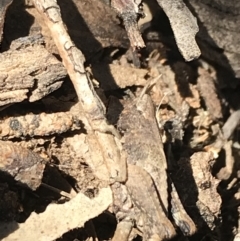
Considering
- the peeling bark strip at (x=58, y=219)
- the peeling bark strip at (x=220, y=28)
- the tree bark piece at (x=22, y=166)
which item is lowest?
the peeling bark strip at (x=58, y=219)

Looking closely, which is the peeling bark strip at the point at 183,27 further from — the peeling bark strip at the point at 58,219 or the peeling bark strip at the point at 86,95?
the peeling bark strip at the point at 58,219

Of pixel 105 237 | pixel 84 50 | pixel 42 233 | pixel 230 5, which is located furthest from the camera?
pixel 230 5

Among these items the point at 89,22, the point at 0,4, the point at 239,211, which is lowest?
the point at 239,211

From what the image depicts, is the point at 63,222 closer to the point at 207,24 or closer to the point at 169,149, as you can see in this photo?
the point at 169,149

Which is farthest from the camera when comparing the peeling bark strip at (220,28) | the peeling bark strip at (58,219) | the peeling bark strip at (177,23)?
the peeling bark strip at (220,28)

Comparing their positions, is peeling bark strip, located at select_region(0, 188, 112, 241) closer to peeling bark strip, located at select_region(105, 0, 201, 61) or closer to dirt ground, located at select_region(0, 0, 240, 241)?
dirt ground, located at select_region(0, 0, 240, 241)

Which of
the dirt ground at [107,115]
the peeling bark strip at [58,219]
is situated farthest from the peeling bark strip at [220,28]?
the peeling bark strip at [58,219]

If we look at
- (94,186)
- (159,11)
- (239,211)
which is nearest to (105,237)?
(94,186)

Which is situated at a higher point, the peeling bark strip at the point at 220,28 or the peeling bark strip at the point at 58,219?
the peeling bark strip at the point at 220,28
